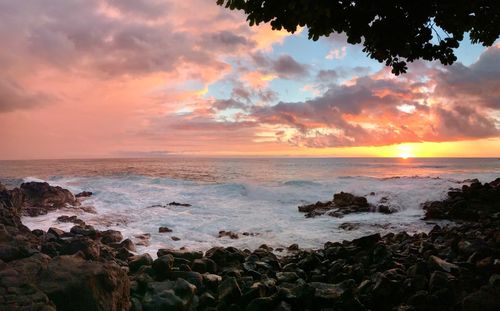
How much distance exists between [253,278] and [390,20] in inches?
229

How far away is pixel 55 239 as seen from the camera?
11.5m

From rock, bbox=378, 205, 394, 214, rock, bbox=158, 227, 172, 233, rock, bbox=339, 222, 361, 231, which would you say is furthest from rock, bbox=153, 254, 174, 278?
rock, bbox=378, 205, 394, 214

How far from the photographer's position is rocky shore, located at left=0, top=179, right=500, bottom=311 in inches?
227

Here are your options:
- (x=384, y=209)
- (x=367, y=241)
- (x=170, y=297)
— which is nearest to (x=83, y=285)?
(x=170, y=297)

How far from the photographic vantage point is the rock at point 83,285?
555 centimetres

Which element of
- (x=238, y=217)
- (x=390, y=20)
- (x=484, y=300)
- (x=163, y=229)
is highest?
(x=390, y=20)

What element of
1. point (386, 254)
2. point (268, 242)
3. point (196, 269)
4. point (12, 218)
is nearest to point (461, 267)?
point (386, 254)

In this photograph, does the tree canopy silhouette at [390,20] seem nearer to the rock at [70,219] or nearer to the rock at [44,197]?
the rock at [70,219]

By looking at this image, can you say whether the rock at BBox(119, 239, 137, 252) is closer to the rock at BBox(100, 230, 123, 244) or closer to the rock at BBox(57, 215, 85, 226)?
the rock at BBox(100, 230, 123, 244)

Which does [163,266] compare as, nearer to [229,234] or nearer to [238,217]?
[229,234]

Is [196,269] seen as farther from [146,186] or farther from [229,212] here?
[146,186]

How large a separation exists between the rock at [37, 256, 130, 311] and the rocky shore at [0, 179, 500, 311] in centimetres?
1

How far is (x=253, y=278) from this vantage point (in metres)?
8.87

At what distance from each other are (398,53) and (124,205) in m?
21.0
